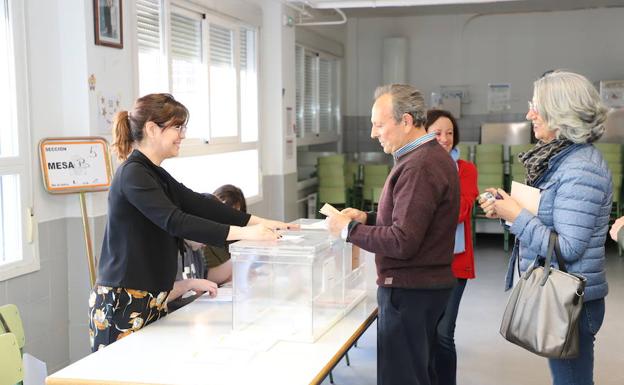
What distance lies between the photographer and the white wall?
10742 mm

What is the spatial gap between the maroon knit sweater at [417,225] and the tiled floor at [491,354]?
6.40ft

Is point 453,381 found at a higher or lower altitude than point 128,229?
lower

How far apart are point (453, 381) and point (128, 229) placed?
1798mm

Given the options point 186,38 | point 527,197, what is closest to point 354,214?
point 527,197

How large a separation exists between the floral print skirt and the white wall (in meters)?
9.08

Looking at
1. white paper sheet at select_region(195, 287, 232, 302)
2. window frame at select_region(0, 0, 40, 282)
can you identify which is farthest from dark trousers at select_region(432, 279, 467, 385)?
window frame at select_region(0, 0, 40, 282)

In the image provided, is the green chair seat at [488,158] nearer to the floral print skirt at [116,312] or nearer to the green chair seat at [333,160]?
the green chair seat at [333,160]

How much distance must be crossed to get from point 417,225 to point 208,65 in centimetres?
415

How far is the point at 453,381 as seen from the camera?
353cm

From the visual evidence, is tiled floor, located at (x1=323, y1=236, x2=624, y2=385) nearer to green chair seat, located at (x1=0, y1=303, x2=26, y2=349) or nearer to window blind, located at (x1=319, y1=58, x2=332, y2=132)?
green chair seat, located at (x1=0, y1=303, x2=26, y2=349)

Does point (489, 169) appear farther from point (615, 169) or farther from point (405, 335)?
point (405, 335)

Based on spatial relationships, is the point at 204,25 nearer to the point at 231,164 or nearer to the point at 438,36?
the point at 231,164

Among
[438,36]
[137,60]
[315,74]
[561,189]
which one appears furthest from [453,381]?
[438,36]

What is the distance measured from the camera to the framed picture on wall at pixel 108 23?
4.27 meters
